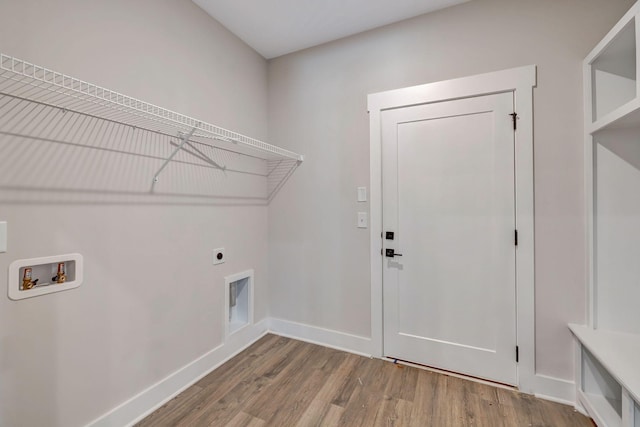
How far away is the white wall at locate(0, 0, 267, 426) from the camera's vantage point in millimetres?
1196

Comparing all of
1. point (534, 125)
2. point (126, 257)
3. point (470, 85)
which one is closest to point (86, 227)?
point (126, 257)

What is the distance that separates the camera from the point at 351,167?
7.75ft

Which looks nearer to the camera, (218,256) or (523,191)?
(523,191)

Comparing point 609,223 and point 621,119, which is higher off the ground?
point 621,119

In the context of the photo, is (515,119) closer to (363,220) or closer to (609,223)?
(609,223)

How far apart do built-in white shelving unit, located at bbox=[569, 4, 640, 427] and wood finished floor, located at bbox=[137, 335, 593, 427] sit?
0.91 feet

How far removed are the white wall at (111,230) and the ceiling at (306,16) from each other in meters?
0.16

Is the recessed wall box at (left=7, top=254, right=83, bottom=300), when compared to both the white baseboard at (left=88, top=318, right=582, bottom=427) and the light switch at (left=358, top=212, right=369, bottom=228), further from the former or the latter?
the light switch at (left=358, top=212, right=369, bottom=228)

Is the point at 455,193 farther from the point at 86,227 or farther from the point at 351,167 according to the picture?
the point at 86,227

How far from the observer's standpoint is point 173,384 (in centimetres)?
182

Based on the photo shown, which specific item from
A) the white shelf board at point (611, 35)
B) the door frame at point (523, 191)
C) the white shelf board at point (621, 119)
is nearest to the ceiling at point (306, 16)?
the door frame at point (523, 191)

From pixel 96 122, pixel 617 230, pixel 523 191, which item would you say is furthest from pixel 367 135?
pixel 96 122

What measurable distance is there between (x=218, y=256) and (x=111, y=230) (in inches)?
31.3

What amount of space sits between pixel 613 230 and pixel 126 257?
9.33 ft
